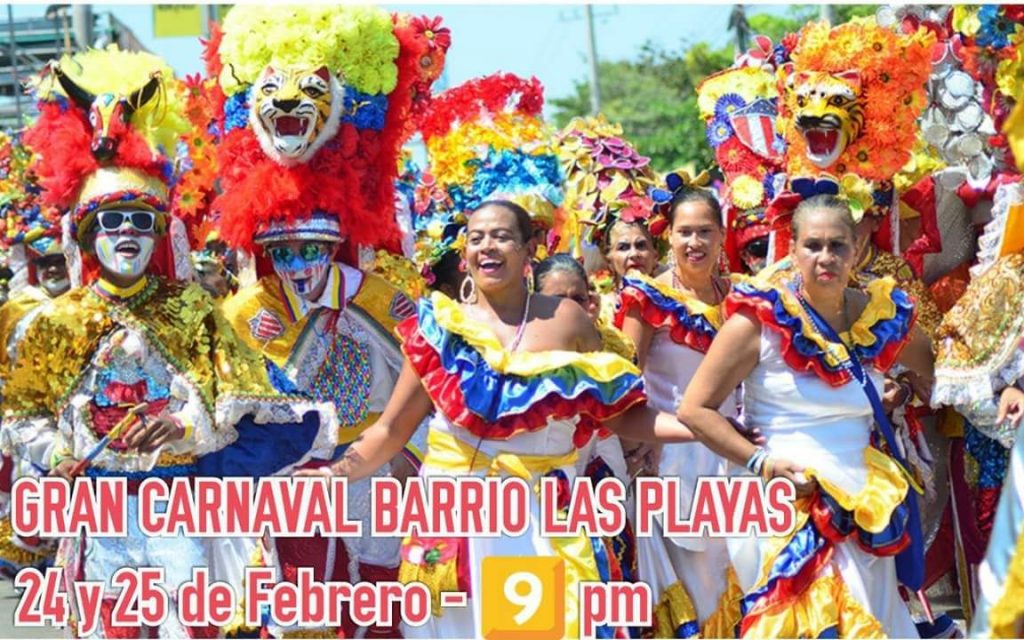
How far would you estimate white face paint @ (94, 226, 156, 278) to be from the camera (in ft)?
22.3

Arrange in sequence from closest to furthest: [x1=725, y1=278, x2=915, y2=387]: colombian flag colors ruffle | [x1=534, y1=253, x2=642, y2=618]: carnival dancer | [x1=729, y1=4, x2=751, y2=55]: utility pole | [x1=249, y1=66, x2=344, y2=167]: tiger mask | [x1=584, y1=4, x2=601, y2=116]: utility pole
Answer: [x1=725, y1=278, x2=915, y2=387]: colombian flag colors ruffle < [x1=534, y1=253, x2=642, y2=618]: carnival dancer < [x1=249, y1=66, x2=344, y2=167]: tiger mask < [x1=729, y1=4, x2=751, y2=55]: utility pole < [x1=584, y1=4, x2=601, y2=116]: utility pole

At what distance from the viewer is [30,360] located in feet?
22.4

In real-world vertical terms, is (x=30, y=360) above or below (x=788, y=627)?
above

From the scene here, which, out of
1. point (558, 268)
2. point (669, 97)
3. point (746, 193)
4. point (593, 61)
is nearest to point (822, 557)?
point (558, 268)

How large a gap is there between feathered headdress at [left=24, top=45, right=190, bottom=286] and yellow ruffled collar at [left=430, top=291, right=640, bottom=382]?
5.64 ft

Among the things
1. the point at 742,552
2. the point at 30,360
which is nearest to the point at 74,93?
the point at 30,360

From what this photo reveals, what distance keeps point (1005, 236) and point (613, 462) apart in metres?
1.64

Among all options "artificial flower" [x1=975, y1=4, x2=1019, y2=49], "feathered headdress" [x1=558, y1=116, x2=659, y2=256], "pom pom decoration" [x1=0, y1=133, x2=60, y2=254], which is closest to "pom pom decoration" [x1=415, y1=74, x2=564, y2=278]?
"feathered headdress" [x1=558, y1=116, x2=659, y2=256]

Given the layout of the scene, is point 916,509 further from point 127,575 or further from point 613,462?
point 127,575

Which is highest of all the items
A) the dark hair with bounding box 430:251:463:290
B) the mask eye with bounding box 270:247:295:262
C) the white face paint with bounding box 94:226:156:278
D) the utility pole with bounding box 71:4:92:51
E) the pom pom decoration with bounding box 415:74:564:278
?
the utility pole with bounding box 71:4:92:51

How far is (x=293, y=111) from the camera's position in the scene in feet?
24.3

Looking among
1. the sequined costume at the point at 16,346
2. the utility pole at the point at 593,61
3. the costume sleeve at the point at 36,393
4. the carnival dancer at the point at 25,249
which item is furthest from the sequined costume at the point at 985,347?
the utility pole at the point at 593,61

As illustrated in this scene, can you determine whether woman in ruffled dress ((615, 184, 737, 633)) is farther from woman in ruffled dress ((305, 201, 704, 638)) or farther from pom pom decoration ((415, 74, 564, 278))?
pom pom decoration ((415, 74, 564, 278))

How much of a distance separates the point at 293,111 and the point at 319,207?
390 millimetres
